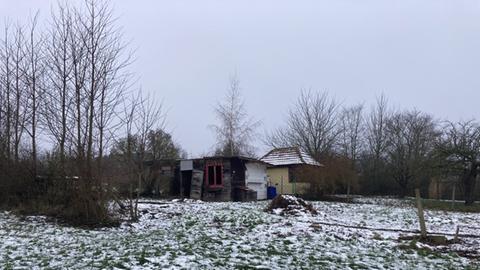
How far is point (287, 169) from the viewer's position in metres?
41.6

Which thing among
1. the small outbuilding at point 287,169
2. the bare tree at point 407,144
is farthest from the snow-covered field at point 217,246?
the bare tree at point 407,144

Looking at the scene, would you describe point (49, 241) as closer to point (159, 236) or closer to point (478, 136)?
point (159, 236)

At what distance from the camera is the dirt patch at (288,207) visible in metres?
20.4

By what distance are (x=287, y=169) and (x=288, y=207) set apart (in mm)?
20794

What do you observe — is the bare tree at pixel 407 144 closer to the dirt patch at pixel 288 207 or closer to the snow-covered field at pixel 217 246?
the dirt patch at pixel 288 207

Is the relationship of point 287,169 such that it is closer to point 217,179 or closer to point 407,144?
point 217,179

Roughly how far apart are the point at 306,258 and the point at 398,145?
47573mm

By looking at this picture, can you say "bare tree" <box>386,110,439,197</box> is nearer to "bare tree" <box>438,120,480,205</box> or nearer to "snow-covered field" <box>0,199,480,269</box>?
"bare tree" <box>438,120,480,205</box>

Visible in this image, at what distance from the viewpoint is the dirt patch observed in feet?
66.8

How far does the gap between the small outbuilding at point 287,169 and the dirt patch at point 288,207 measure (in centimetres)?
1574

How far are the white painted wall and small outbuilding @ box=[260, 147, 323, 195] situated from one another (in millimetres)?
2587

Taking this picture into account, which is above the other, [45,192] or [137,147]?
[137,147]

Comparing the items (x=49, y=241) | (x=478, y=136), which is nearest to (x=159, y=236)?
(x=49, y=241)

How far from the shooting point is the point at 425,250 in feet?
38.9
